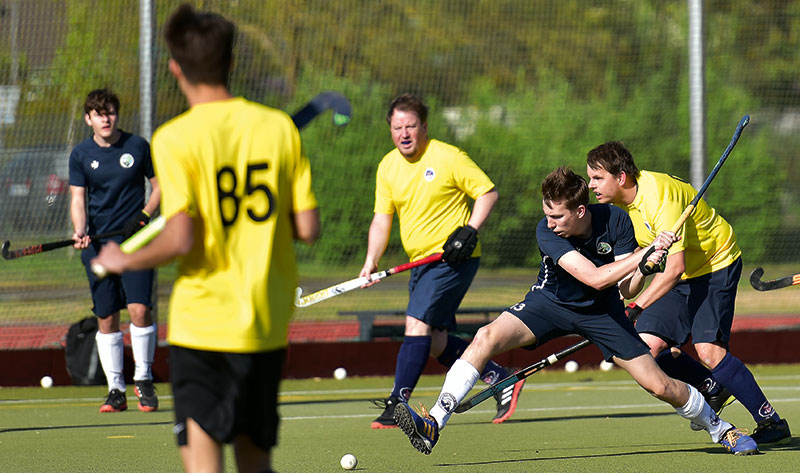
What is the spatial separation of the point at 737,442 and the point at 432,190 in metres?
2.19

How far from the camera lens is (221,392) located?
2887 mm

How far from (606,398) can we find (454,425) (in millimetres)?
1619

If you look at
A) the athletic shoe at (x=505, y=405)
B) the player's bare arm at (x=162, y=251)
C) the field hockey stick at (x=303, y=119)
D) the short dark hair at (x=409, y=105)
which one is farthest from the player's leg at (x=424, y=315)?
the player's bare arm at (x=162, y=251)

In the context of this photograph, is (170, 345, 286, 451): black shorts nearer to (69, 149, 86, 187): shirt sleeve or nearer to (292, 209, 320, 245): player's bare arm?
(292, 209, 320, 245): player's bare arm

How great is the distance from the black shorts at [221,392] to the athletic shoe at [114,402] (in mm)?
4472

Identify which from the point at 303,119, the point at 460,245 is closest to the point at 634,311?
the point at 460,245

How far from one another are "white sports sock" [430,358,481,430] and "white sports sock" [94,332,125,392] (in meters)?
2.95

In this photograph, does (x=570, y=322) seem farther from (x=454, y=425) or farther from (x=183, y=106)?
(x=183, y=106)

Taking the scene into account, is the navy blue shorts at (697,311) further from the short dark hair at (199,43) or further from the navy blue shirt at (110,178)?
the short dark hair at (199,43)

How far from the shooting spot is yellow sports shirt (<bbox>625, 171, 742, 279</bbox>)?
17.2 feet

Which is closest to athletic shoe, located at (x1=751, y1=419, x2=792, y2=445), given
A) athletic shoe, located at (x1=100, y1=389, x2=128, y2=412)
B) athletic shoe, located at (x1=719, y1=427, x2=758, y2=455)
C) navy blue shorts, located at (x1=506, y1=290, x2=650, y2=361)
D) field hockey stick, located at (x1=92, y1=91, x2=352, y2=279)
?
athletic shoe, located at (x1=719, y1=427, x2=758, y2=455)

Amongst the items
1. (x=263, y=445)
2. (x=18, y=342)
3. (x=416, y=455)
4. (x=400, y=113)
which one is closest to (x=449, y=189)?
(x=400, y=113)

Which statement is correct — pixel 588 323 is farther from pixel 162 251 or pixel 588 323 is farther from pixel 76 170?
pixel 76 170

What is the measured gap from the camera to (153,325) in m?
7.31
